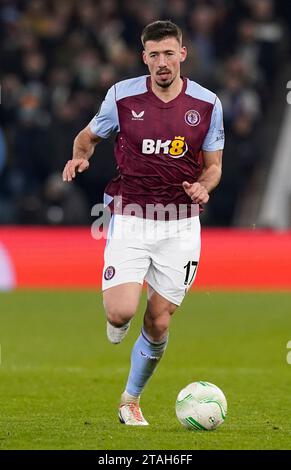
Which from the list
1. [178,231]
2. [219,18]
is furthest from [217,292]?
[178,231]

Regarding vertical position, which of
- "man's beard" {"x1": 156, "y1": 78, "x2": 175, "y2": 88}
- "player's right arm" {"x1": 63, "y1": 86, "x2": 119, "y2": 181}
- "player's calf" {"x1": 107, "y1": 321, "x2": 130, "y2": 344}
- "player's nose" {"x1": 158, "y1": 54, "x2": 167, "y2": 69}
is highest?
"player's nose" {"x1": 158, "y1": 54, "x2": 167, "y2": 69}

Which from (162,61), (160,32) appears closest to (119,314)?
(162,61)

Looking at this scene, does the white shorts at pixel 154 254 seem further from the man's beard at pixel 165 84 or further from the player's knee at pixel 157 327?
the man's beard at pixel 165 84

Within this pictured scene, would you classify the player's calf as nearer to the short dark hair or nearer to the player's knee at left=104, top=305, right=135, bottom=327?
the player's knee at left=104, top=305, right=135, bottom=327

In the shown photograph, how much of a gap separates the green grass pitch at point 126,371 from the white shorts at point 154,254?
0.93m

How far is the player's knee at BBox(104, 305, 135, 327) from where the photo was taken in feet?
26.2

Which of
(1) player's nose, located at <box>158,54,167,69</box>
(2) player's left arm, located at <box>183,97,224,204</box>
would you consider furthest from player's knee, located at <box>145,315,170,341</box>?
(1) player's nose, located at <box>158,54,167,69</box>

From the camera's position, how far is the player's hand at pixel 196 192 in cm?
795

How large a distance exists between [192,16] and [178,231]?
39.2 ft

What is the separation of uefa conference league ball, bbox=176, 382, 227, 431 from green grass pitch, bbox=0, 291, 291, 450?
0.07m

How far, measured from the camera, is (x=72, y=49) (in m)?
19.7

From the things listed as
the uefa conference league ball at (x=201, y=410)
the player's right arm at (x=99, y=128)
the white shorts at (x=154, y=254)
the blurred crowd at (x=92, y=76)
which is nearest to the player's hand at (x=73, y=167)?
the player's right arm at (x=99, y=128)
